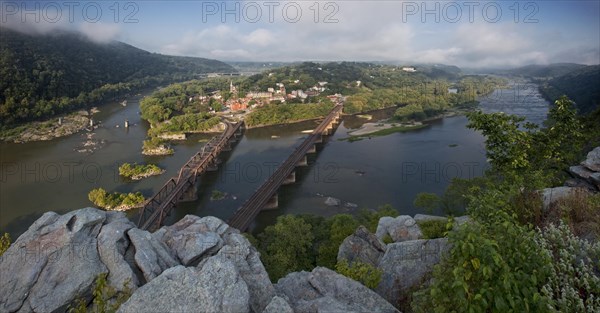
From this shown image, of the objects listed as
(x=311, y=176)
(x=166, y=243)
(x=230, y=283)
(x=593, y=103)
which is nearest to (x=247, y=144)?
(x=311, y=176)

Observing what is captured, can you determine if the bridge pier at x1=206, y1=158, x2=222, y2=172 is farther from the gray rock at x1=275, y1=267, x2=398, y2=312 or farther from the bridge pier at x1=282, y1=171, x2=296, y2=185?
the gray rock at x1=275, y1=267, x2=398, y2=312

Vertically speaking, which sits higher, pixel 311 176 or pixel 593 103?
pixel 593 103

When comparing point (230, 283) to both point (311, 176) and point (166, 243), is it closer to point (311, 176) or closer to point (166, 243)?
point (166, 243)

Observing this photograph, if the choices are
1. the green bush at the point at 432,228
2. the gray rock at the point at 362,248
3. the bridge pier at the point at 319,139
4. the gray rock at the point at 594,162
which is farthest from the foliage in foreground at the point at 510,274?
the bridge pier at the point at 319,139

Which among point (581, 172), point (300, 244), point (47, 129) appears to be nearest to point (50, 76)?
point (47, 129)

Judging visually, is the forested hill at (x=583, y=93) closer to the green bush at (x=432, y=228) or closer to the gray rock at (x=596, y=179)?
the gray rock at (x=596, y=179)

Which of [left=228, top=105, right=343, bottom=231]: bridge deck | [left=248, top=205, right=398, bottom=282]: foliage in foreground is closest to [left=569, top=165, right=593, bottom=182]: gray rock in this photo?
[left=248, top=205, right=398, bottom=282]: foliage in foreground
